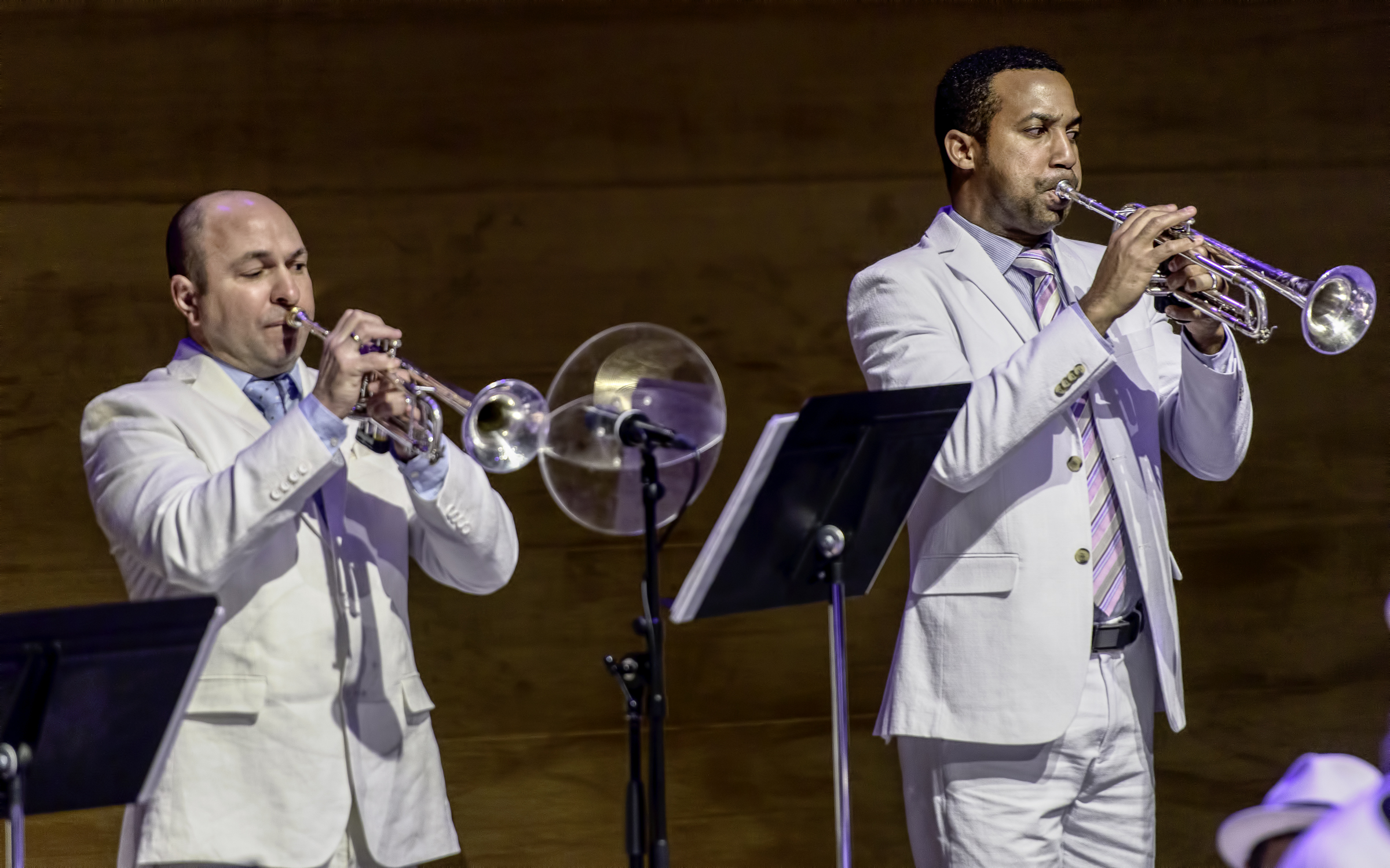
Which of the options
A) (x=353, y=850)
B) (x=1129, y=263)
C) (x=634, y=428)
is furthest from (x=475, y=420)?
(x=1129, y=263)

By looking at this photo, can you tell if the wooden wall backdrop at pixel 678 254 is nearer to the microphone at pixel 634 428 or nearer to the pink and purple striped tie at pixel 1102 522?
the pink and purple striped tie at pixel 1102 522

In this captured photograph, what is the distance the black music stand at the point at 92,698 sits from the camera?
75.8 inches

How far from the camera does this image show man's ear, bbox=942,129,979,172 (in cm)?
277

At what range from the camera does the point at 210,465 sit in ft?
7.93

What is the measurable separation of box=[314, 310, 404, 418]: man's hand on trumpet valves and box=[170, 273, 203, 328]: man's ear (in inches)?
13.3

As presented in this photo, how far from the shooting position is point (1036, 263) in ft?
8.96

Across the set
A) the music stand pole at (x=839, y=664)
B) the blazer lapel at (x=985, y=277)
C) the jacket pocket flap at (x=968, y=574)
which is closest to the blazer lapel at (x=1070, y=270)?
the blazer lapel at (x=985, y=277)

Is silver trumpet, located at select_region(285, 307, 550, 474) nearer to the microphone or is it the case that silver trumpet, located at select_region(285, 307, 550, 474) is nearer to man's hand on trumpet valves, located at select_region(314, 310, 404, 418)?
man's hand on trumpet valves, located at select_region(314, 310, 404, 418)

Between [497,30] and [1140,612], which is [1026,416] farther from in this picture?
[497,30]

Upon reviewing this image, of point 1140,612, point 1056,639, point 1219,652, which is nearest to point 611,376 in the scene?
point 1056,639

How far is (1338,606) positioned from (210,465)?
3152 mm

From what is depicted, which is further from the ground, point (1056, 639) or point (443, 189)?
point (443, 189)

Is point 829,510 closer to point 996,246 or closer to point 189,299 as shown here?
point 996,246

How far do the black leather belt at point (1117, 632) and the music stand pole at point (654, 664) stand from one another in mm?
778
